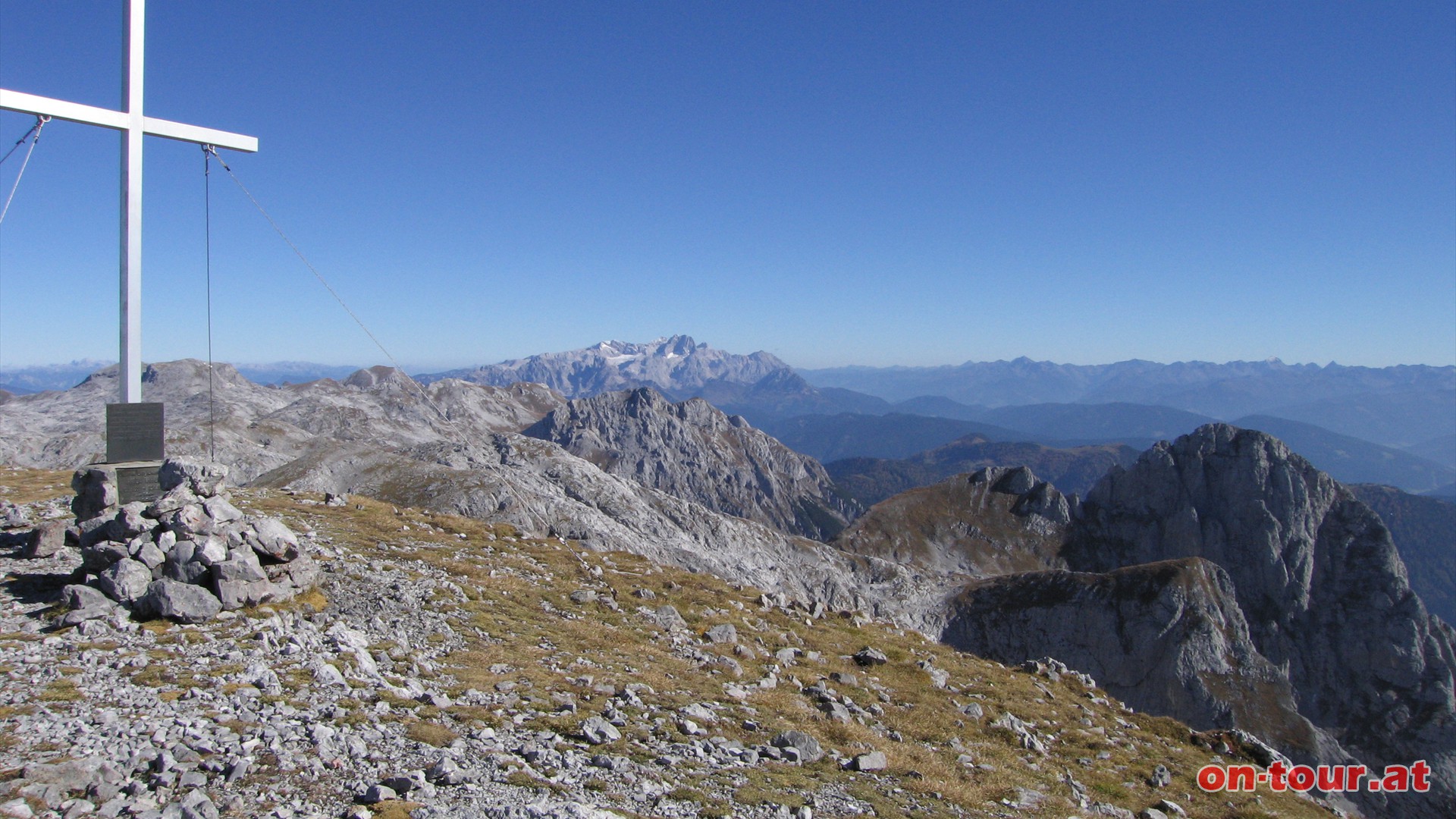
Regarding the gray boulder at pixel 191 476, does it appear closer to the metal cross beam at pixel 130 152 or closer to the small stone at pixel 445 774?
the metal cross beam at pixel 130 152

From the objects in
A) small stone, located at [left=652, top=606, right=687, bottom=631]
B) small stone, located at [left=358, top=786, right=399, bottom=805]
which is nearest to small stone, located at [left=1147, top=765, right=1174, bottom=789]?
small stone, located at [left=652, top=606, right=687, bottom=631]

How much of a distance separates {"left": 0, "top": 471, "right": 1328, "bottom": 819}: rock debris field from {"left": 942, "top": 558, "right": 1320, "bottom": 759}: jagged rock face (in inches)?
4151

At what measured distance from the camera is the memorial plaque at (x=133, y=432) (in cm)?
2188

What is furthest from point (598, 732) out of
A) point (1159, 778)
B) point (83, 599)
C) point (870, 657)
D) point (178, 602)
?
point (1159, 778)

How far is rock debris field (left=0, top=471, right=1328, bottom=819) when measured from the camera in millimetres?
11211

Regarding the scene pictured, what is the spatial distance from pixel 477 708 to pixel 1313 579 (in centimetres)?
22351

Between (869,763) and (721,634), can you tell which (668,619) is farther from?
(869,763)

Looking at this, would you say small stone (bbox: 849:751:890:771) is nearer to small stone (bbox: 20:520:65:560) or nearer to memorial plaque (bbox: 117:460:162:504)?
memorial plaque (bbox: 117:460:162:504)

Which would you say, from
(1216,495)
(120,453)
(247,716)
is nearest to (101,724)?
(247,716)

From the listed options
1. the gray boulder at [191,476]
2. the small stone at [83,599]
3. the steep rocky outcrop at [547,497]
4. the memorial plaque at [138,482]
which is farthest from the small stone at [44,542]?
the steep rocky outcrop at [547,497]

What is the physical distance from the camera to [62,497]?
3012cm

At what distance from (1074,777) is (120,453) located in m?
32.0

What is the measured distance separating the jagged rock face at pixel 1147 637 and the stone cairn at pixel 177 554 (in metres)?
123

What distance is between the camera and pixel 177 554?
60.5 feet
